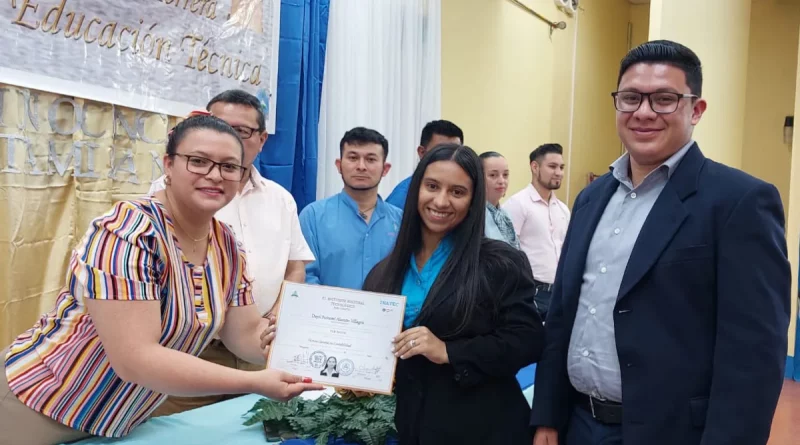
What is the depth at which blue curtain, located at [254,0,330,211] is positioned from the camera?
3.50 m

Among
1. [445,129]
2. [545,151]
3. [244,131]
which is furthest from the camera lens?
[545,151]

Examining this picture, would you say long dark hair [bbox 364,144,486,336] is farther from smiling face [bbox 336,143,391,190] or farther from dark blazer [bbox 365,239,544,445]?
smiling face [bbox 336,143,391,190]

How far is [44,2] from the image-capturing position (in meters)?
Answer: 2.35

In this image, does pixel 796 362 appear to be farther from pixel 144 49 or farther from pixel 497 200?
pixel 144 49

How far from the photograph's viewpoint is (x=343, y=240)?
9.70 feet

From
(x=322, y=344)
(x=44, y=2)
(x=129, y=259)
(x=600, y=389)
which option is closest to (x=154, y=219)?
(x=129, y=259)

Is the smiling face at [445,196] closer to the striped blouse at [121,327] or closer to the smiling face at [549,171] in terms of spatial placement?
the striped blouse at [121,327]

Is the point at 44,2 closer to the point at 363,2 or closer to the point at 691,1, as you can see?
the point at 363,2

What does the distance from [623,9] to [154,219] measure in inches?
342

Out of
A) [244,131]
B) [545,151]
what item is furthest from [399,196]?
[545,151]

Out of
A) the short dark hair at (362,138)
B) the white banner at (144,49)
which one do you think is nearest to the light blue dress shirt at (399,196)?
the short dark hair at (362,138)

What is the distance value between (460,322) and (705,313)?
576 millimetres

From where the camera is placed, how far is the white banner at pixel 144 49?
232cm

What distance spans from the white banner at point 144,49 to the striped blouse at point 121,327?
118 cm
